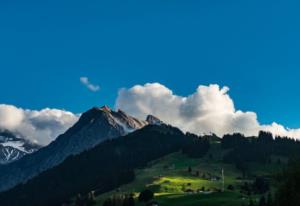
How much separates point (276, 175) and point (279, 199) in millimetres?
3838

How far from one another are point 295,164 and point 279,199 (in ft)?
16.3

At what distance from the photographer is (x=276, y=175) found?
8231 centimetres

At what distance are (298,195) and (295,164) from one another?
197 inches

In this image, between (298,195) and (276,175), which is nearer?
(298,195)

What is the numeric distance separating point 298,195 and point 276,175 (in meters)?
6.43

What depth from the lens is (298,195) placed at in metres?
76.3

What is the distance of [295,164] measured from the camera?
79875mm

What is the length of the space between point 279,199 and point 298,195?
3.89m

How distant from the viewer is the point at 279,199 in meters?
79.7
